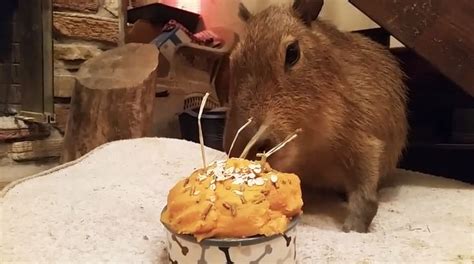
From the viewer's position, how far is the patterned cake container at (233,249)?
99 centimetres

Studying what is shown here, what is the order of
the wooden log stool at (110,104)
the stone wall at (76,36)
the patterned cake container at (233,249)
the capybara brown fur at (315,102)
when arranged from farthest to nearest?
1. the stone wall at (76,36)
2. the wooden log stool at (110,104)
3. the capybara brown fur at (315,102)
4. the patterned cake container at (233,249)

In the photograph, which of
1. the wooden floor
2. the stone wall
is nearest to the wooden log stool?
the stone wall

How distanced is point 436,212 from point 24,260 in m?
0.93

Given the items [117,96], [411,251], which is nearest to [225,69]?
[117,96]

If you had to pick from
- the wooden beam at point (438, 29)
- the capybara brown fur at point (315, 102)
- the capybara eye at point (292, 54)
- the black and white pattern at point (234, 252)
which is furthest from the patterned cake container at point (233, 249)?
the wooden beam at point (438, 29)

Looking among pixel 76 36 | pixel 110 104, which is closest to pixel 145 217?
pixel 110 104

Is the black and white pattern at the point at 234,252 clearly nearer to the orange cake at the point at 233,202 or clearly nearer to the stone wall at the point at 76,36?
the orange cake at the point at 233,202

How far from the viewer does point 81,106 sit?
2068 mm

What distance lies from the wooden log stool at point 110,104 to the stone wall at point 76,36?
32cm

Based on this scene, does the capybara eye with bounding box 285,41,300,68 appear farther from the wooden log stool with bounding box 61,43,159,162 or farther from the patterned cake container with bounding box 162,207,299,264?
the wooden log stool with bounding box 61,43,159,162

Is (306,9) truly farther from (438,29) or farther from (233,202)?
(233,202)

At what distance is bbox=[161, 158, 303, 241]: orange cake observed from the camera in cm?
99

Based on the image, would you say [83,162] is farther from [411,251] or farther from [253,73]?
[411,251]

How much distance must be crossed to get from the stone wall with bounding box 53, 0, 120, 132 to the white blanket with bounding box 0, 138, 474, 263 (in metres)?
0.72
